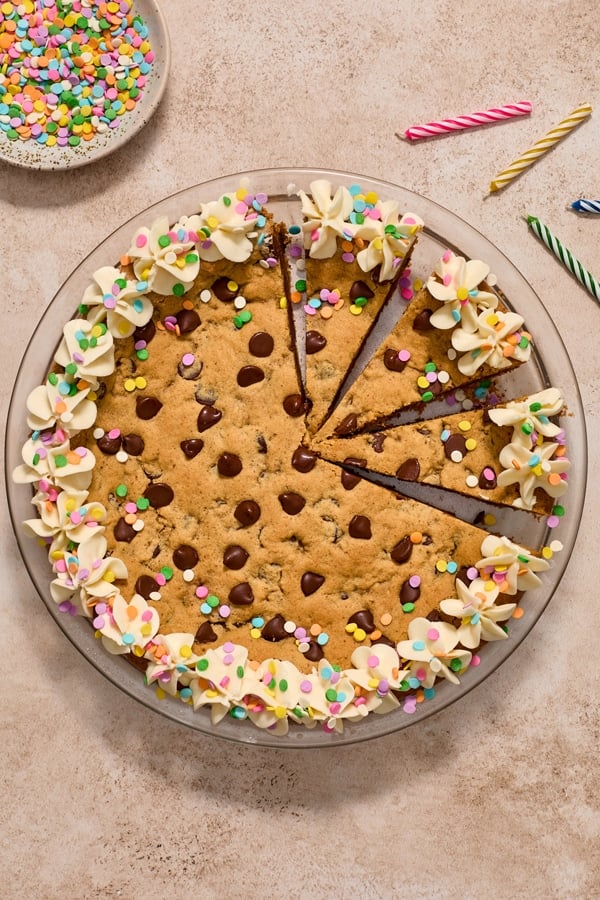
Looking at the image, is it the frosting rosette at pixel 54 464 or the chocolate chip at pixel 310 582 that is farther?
the chocolate chip at pixel 310 582

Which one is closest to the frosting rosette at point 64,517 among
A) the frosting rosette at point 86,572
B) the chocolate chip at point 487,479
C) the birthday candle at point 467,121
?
the frosting rosette at point 86,572

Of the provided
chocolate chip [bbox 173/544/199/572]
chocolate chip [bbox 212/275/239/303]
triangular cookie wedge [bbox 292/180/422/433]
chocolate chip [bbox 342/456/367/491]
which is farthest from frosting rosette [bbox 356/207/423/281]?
chocolate chip [bbox 173/544/199/572]

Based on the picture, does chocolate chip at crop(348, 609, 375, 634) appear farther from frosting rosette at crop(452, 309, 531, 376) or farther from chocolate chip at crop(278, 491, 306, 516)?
frosting rosette at crop(452, 309, 531, 376)

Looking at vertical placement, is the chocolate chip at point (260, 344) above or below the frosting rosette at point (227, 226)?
below

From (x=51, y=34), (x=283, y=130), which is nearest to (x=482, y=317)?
(x=283, y=130)

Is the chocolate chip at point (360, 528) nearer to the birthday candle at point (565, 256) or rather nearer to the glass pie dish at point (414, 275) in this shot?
the glass pie dish at point (414, 275)

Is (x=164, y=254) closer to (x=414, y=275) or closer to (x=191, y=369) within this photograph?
(x=191, y=369)

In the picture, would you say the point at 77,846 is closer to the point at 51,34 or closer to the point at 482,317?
the point at 482,317
